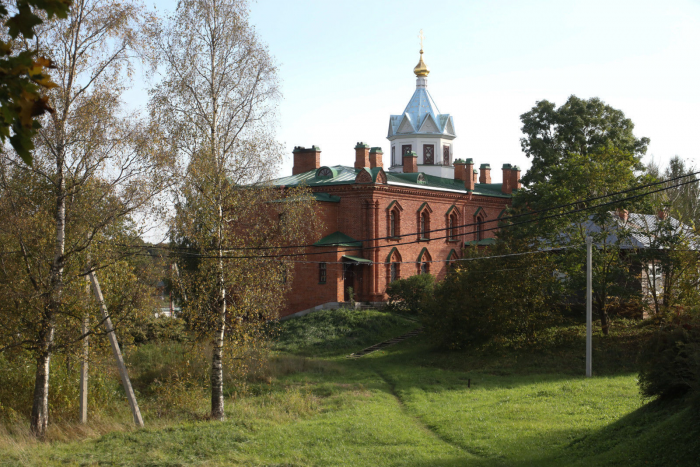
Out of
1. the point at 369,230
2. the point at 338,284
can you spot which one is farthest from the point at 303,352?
the point at 369,230

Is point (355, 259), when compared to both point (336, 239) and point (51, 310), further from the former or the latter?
point (51, 310)

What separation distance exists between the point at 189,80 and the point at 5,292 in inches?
294

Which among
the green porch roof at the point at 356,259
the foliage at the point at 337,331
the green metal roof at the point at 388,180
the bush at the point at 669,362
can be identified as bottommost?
the foliage at the point at 337,331

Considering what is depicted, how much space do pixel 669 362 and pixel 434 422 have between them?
641 cm

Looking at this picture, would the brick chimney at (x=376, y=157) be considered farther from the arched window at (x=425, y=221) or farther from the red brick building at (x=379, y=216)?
the arched window at (x=425, y=221)

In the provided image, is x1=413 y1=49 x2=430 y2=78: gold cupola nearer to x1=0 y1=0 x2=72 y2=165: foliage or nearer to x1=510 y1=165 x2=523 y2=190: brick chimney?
x1=510 y1=165 x2=523 y2=190: brick chimney

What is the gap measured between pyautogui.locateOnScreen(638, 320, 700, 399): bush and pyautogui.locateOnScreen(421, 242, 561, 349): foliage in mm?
14693

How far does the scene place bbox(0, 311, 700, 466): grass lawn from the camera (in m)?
12.5

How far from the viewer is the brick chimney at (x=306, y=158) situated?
4388 cm

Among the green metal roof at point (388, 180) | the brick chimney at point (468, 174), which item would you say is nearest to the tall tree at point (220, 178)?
the green metal roof at point (388, 180)

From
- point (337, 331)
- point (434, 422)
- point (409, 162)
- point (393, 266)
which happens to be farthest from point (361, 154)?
point (434, 422)

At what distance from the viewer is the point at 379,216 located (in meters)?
39.2

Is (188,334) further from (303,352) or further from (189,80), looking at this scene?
(303,352)

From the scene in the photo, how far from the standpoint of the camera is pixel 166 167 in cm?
1675
